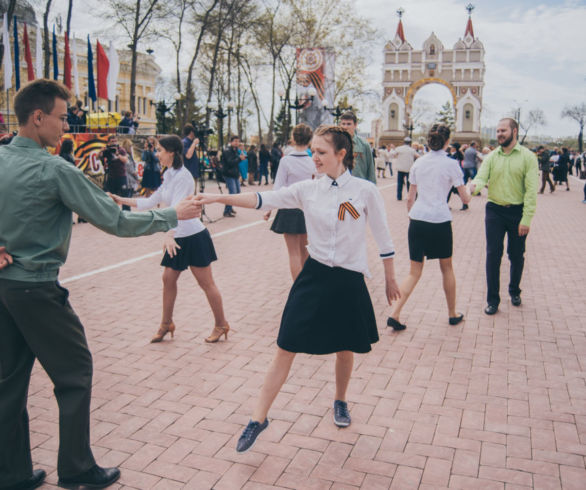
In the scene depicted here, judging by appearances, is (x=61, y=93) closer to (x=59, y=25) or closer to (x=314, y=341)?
(x=314, y=341)

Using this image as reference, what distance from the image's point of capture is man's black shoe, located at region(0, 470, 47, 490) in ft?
9.27

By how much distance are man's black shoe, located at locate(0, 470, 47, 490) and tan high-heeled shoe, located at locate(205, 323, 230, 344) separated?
7.04 ft

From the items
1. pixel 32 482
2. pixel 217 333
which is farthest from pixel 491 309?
pixel 32 482

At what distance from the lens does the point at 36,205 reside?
252 centimetres

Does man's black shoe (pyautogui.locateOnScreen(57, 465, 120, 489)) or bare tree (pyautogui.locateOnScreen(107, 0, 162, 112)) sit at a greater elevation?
bare tree (pyautogui.locateOnScreen(107, 0, 162, 112))

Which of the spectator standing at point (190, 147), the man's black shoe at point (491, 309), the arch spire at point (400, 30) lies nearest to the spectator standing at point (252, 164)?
the spectator standing at point (190, 147)

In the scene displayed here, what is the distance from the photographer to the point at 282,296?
21.7 ft

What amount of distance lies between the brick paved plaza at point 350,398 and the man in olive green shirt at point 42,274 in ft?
1.13

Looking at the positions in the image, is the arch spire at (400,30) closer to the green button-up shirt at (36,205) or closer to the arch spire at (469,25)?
the arch spire at (469,25)

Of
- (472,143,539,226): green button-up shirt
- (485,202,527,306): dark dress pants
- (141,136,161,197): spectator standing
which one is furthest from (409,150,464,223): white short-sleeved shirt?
(141,136,161,197): spectator standing

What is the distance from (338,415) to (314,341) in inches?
27.0

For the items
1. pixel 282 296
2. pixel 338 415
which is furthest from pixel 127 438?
pixel 282 296

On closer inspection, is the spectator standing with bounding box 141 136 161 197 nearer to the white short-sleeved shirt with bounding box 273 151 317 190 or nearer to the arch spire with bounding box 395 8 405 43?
the white short-sleeved shirt with bounding box 273 151 317 190

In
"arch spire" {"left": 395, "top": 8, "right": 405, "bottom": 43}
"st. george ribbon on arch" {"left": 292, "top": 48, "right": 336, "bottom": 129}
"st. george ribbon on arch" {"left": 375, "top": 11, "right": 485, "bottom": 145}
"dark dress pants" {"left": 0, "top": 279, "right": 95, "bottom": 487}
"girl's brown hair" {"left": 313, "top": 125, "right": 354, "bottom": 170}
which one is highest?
"arch spire" {"left": 395, "top": 8, "right": 405, "bottom": 43}
